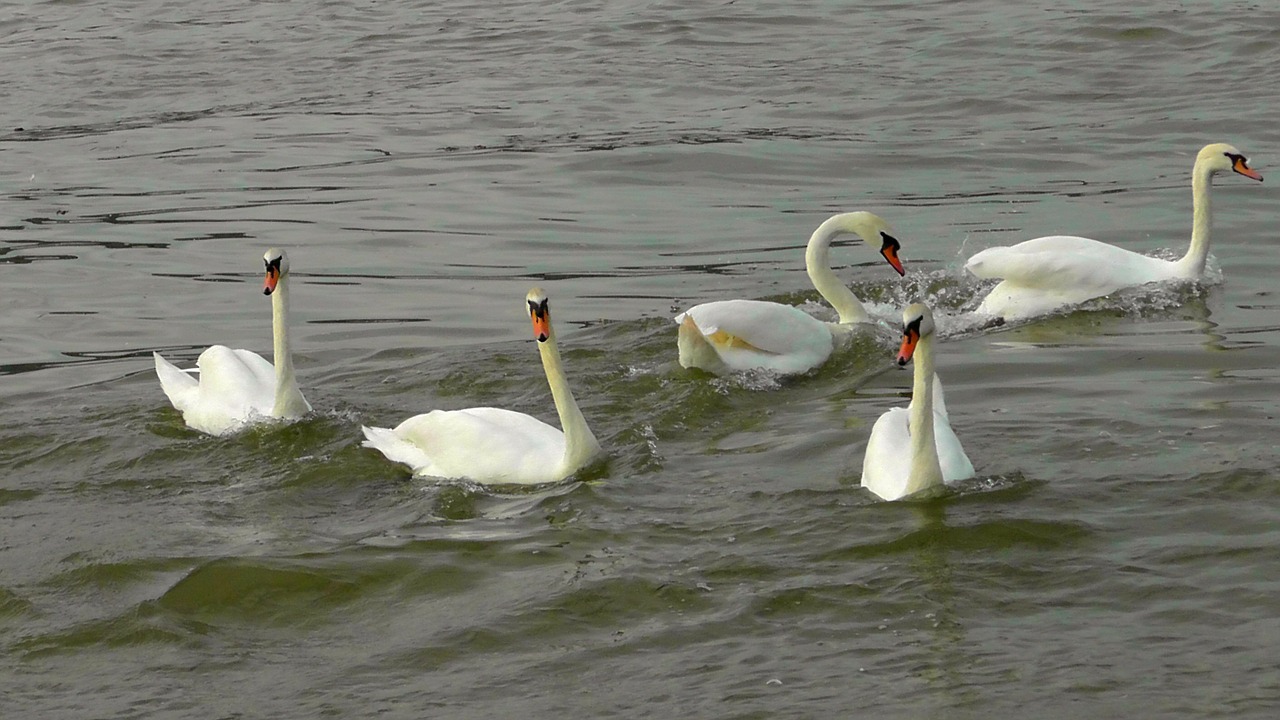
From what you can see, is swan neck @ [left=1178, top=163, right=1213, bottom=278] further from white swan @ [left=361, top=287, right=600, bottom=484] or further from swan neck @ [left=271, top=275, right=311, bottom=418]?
swan neck @ [left=271, top=275, right=311, bottom=418]

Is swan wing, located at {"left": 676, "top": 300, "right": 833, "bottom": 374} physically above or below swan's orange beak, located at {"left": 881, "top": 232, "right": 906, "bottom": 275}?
below

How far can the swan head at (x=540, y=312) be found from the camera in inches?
295

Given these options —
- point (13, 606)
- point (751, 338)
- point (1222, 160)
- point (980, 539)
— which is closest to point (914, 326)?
point (980, 539)

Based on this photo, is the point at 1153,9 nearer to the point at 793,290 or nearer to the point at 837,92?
the point at 837,92

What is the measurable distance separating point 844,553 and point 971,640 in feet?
2.86

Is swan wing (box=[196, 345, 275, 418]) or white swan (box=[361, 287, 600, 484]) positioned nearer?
white swan (box=[361, 287, 600, 484])

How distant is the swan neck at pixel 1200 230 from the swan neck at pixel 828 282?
210cm

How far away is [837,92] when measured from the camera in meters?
17.7

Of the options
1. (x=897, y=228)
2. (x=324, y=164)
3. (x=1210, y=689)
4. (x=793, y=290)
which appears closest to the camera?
(x=1210, y=689)

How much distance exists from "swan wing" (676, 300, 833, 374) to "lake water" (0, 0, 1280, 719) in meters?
0.13

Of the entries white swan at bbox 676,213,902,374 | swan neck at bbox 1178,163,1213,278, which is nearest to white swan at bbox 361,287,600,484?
white swan at bbox 676,213,902,374

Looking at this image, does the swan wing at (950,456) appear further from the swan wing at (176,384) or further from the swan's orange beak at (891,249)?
the swan wing at (176,384)

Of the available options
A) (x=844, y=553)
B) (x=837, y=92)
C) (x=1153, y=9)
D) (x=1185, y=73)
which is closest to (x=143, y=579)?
(x=844, y=553)

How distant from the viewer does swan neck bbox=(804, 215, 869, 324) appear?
1048cm
